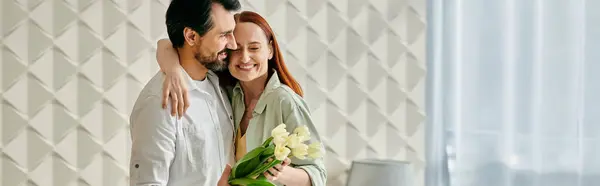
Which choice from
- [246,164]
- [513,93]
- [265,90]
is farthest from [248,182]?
[513,93]

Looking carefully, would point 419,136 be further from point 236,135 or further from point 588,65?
point 236,135

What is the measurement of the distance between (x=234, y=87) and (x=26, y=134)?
0.80 metres

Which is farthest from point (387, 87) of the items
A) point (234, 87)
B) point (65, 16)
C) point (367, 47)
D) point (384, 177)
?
point (65, 16)

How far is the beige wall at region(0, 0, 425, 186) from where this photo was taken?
2807mm

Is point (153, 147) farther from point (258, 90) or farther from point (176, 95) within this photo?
point (258, 90)

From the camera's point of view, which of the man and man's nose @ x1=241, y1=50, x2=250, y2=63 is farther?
man's nose @ x1=241, y1=50, x2=250, y2=63

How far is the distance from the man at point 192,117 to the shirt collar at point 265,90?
0.08 metres

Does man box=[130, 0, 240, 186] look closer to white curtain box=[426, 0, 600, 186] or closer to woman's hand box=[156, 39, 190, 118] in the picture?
woman's hand box=[156, 39, 190, 118]

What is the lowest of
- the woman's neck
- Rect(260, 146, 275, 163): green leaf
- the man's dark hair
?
Rect(260, 146, 275, 163): green leaf

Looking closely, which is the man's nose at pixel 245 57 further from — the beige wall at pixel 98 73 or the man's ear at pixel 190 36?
the beige wall at pixel 98 73

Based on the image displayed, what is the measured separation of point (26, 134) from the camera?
9.24 ft

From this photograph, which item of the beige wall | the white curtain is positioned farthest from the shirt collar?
the white curtain

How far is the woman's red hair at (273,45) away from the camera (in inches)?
95.2

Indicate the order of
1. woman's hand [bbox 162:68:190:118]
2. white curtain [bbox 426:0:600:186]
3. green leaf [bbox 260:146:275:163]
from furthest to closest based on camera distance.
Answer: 1. white curtain [bbox 426:0:600:186]
2. woman's hand [bbox 162:68:190:118]
3. green leaf [bbox 260:146:275:163]
